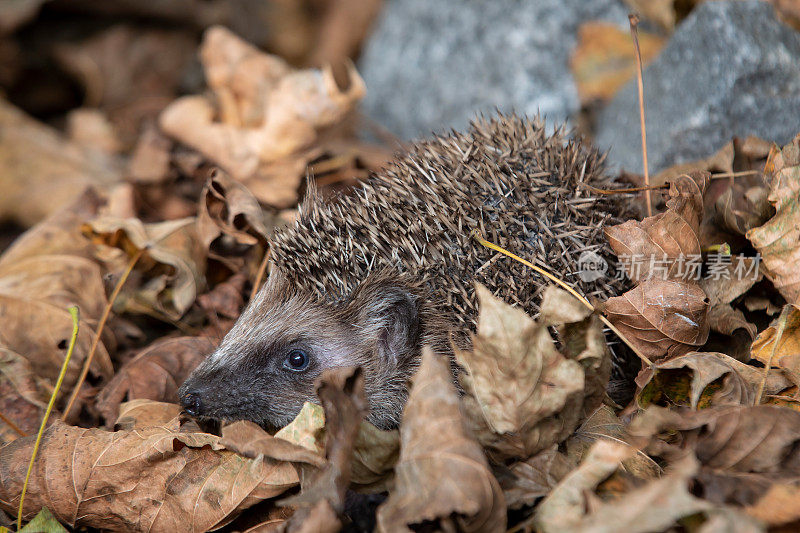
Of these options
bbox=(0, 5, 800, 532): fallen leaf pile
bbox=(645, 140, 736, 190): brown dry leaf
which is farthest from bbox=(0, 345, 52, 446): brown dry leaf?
bbox=(645, 140, 736, 190): brown dry leaf

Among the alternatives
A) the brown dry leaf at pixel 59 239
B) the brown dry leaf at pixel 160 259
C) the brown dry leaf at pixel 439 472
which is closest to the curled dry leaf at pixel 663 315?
the brown dry leaf at pixel 439 472

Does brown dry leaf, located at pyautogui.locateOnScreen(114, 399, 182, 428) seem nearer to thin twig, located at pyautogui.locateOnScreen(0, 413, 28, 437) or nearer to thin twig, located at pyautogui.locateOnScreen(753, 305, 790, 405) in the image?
thin twig, located at pyautogui.locateOnScreen(0, 413, 28, 437)

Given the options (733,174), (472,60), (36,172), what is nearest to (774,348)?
(733,174)

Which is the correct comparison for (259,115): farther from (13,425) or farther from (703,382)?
(703,382)

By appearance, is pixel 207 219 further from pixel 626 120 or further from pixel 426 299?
pixel 626 120

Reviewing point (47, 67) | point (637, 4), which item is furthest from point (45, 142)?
point (637, 4)
